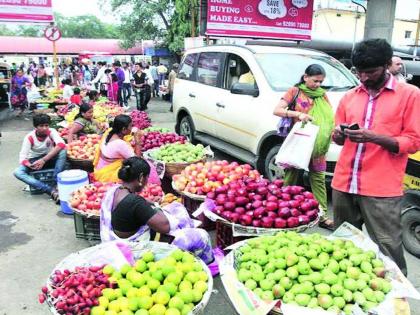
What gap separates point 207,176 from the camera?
4988 millimetres

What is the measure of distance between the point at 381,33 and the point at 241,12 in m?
4.26

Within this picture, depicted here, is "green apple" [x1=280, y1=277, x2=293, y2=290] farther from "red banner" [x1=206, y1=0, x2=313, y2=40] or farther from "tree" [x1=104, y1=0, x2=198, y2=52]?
"tree" [x1=104, y1=0, x2=198, y2=52]

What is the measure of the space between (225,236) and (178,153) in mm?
2193

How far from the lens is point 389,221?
2.99m

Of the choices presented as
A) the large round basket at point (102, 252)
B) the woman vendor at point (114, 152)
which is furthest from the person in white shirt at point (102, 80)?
the large round basket at point (102, 252)

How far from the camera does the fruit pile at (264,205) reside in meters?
3.78

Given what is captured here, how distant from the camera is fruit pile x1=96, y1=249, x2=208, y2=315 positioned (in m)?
2.57

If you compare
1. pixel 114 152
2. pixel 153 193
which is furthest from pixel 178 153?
pixel 153 193

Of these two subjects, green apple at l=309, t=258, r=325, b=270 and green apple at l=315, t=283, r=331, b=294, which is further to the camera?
green apple at l=309, t=258, r=325, b=270

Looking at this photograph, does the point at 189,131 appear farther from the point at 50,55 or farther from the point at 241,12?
the point at 50,55

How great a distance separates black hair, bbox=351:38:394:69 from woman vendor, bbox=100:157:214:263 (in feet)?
6.46

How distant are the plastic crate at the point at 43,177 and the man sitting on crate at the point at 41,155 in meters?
0.03

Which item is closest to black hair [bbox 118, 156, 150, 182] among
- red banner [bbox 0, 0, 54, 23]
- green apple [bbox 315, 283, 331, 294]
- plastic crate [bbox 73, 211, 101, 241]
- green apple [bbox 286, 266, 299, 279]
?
plastic crate [bbox 73, 211, 101, 241]

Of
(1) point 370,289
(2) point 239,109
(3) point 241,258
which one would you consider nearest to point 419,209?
(1) point 370,289
